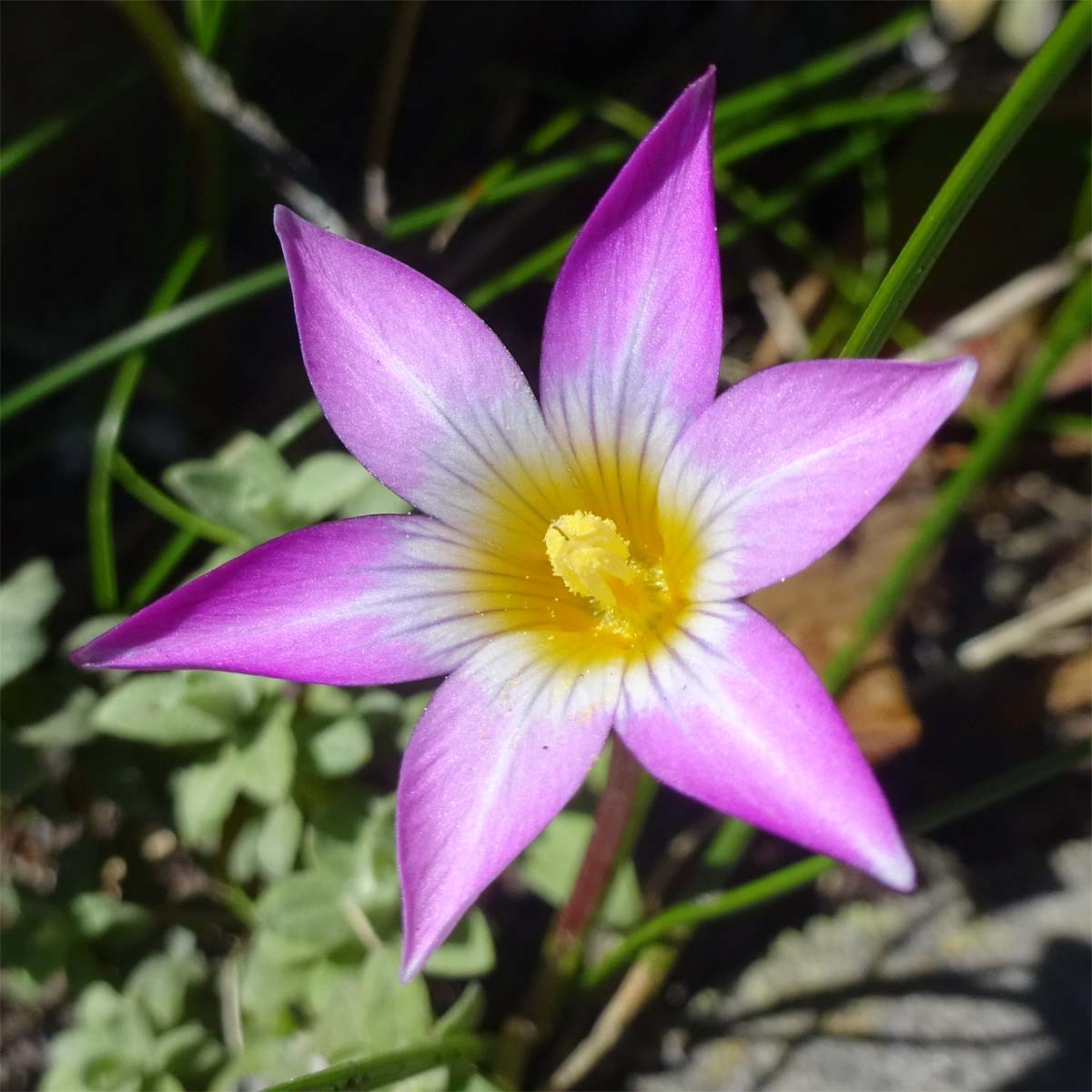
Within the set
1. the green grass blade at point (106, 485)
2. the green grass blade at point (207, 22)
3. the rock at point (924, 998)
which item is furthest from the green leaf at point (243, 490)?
the rock at point (924, 998)

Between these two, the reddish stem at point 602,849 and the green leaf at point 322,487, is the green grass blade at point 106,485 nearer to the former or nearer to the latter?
the green leaf at point 322,487

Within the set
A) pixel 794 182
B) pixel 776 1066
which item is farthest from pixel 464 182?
pixel 776 1066

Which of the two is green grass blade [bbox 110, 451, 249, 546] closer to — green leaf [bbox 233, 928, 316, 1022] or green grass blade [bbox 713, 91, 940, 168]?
green leaf [bbox 233, 928, 316, 1022]

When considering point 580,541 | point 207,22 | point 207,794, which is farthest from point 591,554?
point 207,22

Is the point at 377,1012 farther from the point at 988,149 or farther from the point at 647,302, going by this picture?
the point at 988,149

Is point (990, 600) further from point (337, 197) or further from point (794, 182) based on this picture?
point (337, 197)

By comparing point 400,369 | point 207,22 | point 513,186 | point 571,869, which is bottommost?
point 571,869

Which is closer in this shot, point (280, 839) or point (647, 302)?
point (647, 302)
